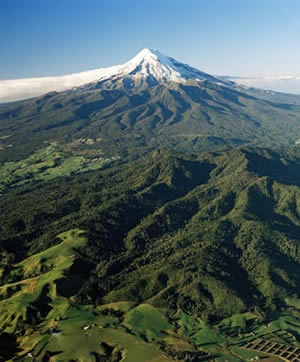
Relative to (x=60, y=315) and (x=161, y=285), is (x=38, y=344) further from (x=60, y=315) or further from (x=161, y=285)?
(x=161, y=285)

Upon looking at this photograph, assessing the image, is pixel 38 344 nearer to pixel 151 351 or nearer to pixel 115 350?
pixel 115 350

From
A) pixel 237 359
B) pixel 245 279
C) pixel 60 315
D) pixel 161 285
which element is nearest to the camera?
pixel 237 359

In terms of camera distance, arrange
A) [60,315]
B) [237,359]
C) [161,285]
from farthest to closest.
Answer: [161,285], [60,315], [237,359]

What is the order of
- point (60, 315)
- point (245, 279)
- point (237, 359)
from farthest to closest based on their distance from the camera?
point (245, 279) < point (60, 315) < point (237, 359)

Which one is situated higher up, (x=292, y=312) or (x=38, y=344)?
(x=38, y=344)

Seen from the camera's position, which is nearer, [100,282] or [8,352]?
[8,352]

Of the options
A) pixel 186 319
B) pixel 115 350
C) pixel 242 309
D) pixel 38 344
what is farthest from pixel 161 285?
pixel 38 344

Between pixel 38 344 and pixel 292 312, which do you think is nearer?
pixel 38 344

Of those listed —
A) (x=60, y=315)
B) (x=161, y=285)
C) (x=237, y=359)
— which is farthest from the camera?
(x=161, y=285)

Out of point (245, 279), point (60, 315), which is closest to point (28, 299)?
point (60, 315)
